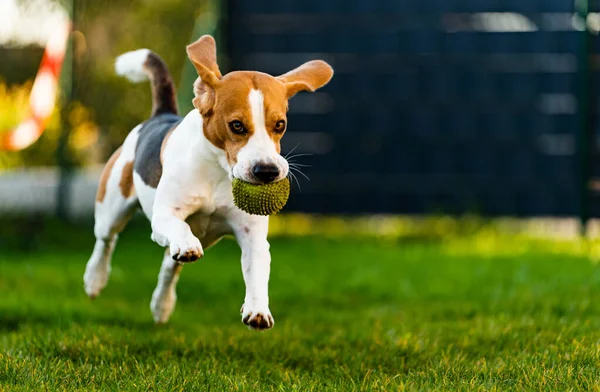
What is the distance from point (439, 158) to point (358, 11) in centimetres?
179

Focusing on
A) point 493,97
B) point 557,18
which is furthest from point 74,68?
point 557,18

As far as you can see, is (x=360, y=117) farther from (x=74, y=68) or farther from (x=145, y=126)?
(x=145, y=126)

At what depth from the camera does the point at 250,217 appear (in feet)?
11.7

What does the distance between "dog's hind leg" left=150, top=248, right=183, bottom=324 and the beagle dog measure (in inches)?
0.8

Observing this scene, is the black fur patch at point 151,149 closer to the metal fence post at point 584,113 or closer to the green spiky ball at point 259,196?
the green spiky ball at point 259,196

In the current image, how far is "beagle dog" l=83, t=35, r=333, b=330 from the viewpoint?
3.19 meters

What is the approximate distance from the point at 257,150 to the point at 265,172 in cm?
8

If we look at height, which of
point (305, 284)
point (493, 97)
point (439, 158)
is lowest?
point (305, 284)

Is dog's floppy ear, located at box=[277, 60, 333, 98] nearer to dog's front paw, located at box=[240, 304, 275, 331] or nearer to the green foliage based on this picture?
dog's front paw, located at box=[240, 304, 275, 331]

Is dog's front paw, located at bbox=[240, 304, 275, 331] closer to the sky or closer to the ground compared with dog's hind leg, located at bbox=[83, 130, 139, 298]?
closer to the ground

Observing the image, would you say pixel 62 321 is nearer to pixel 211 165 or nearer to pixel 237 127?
pixel 211 165

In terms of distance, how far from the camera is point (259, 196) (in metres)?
3.25

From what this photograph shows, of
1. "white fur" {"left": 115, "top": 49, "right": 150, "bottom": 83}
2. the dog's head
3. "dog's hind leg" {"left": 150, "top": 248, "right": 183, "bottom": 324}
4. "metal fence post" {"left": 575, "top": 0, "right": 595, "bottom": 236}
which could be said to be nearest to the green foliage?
"white fur" {"left": 115, "top": 49, "right": 150, "bottom": 83}

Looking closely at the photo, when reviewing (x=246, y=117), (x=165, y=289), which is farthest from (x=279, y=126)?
(x=165, y=289)
